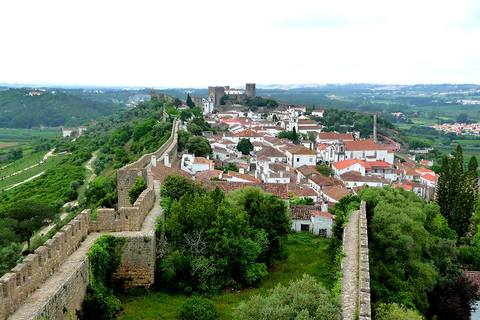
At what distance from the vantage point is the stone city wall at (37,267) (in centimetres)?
718

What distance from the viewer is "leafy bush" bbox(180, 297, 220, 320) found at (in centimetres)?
1038

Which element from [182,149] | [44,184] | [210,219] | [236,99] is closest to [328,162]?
[182,149]

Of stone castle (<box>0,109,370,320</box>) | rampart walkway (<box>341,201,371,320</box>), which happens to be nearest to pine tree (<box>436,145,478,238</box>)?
rampart walkway (<box>341,201,371,320</box>)

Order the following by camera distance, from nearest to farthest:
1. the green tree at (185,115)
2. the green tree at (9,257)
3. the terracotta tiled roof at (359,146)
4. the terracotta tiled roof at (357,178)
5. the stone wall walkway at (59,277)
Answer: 1. the stone wall walkway at (59,277)
2. the green tree at (9,257)
3. the terracotta tiled roof at (357,178)
4. the green tree at (185,115)
5. the terracotta tiled roof at (359,146)

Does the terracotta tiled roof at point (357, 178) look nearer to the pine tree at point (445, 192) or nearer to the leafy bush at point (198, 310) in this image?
the pine tree at point (445, 192)

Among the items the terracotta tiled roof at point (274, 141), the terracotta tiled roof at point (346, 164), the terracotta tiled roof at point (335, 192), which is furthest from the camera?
the terracotta tiled roof at point (274, 141)

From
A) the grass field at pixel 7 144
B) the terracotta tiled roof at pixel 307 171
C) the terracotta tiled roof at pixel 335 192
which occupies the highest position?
the terracotta tiled roof at pixel 335 192

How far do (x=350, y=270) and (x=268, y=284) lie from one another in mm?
2689

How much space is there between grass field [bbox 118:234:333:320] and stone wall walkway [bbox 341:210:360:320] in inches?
46.1

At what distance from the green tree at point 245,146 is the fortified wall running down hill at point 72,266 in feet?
122

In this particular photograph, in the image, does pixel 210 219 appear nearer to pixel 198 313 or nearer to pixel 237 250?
pixel 237 250

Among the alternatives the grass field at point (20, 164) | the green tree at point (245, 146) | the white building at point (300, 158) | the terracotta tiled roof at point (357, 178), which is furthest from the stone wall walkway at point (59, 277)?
the grass field at point (20, 164)

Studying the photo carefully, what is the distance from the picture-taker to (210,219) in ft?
43.1

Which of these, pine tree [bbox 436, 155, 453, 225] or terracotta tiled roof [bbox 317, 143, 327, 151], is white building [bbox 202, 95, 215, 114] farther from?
pine tree [bbox 436, 155, 453, 225]
